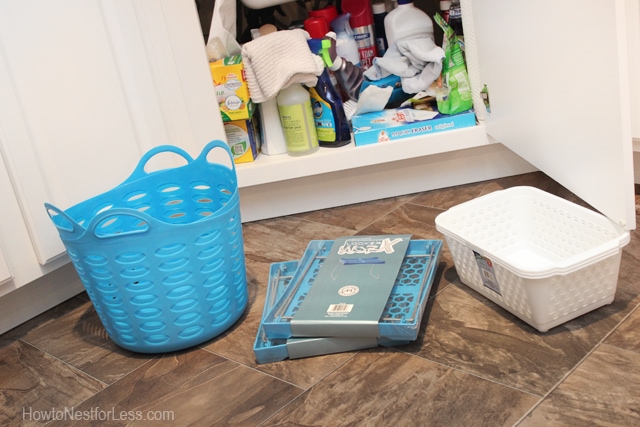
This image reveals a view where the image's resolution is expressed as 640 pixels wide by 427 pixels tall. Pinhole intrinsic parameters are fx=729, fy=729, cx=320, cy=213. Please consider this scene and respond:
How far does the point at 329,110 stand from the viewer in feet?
5.11

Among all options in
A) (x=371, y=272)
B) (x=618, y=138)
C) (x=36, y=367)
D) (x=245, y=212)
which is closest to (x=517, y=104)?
(x=618, y=138)

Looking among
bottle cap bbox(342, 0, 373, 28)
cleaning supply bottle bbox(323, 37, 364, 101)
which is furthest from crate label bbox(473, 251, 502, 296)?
bottle cap bbox(342, 0, 373, 28)

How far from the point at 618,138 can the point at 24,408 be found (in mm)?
962

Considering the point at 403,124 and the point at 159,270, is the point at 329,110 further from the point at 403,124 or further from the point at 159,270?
the point at 159,270

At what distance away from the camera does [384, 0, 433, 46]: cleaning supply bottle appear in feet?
5.18

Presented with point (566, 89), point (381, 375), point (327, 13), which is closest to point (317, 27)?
point (327, 13)

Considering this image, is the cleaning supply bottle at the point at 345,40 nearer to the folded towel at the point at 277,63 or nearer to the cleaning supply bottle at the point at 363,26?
the cleaning supply bottle at the point at 363,26

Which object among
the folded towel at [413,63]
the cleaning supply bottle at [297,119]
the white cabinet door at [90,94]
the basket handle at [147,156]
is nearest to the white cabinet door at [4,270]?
the white cabinet door at [90,94]

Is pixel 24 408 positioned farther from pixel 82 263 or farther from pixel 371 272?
pixel 371 272

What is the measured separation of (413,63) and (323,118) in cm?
23

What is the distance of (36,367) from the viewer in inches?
47.7

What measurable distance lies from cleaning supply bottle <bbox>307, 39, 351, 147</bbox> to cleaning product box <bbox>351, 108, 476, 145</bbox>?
3 centimetres

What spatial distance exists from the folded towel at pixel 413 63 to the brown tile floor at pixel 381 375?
1.42 ft

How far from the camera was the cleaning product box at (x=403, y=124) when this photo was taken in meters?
1.51
